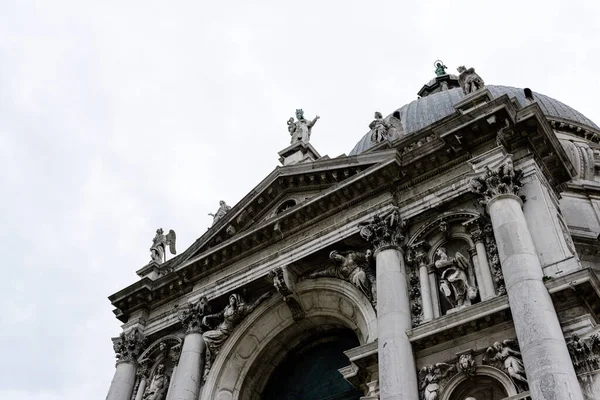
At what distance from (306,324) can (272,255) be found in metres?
2.03

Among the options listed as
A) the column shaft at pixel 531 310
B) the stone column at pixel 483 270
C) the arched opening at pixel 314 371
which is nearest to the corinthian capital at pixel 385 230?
the stone column at pixel 483 270

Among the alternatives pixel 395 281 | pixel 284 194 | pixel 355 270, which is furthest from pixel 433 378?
pixel 284 194

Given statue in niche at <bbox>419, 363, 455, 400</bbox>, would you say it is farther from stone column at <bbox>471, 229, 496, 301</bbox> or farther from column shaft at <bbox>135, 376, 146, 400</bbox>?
column shaft at <bbox>135, 376, 146, 400</bbox>

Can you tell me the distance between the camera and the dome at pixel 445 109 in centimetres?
2645

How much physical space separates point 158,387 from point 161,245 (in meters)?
5.65

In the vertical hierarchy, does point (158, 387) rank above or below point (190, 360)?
below

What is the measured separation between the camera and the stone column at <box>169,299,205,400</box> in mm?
16281

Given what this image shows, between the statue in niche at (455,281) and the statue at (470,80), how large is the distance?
14.7 feet

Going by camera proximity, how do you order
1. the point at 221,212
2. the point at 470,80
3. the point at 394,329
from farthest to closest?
the point at 221,212 → the point at 470,80 → the point at 394,329

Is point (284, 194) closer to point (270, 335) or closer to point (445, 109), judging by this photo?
point (270, 335)

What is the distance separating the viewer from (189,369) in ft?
54.6

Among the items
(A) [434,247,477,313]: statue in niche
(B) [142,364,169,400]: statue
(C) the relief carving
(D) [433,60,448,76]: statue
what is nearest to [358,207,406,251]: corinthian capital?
(A) [434,247,477,313]: statue in niche

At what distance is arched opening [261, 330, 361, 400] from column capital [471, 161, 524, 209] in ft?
16.9

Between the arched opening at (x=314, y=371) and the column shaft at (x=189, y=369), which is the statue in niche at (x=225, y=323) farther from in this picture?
the arched opening at (x=314, y=371)
